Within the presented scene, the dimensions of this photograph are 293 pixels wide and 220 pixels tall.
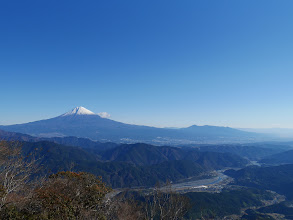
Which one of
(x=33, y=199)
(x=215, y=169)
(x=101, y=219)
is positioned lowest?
(x=215, y=169)

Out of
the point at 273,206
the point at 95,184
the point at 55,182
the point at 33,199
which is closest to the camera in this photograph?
the point at 33,199

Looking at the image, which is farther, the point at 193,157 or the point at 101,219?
the point at 193,157

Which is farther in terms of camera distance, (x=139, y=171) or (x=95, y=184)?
(x=139, y=171)

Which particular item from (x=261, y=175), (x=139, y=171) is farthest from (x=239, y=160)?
(x=139, y=171)

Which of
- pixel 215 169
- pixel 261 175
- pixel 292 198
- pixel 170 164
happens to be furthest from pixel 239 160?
pixel 292 198

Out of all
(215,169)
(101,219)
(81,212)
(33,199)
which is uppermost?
(33,199)

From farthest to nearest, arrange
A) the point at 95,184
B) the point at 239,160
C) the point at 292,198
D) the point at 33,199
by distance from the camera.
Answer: the point at 239,160
the point at 292,198
the point at 95,184
the point at 33,199

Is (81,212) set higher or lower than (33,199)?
lower

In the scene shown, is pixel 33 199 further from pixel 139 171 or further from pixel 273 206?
pixel 139 171

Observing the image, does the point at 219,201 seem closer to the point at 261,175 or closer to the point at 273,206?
the point at 273,206
